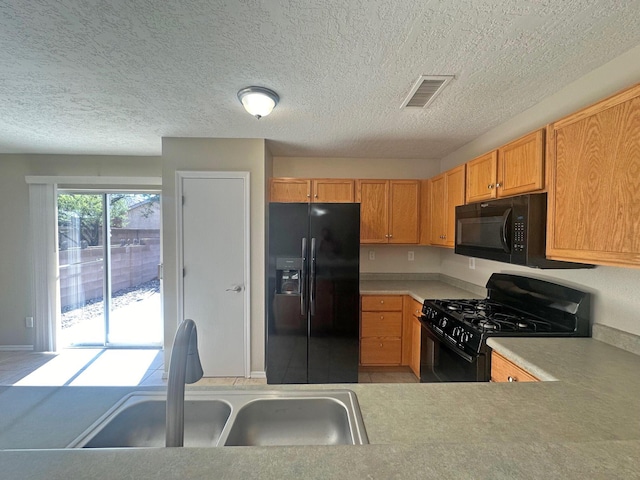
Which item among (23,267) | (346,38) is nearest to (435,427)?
(346,38)

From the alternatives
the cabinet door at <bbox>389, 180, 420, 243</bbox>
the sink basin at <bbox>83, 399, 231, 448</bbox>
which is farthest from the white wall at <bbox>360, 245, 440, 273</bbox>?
the sink basin at <bbox>83, 399, 231, 448</bbox>

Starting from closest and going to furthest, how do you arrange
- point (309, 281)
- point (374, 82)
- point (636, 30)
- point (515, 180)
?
point (636, 30), point (374, 82), point (515, 180), point (309, 281)

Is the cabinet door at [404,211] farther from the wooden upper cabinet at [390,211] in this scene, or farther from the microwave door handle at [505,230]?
the microwave door handle at [505,230]

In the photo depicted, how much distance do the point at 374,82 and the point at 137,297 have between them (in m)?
3.80

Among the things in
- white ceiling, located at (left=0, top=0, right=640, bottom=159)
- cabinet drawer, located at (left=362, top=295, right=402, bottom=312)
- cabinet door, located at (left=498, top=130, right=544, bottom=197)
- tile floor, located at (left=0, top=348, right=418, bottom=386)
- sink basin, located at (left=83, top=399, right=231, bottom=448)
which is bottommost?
tile floor, located at (left=0, top=348, right=418, bottom=386)

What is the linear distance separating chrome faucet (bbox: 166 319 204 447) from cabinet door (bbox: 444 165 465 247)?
2.40 m

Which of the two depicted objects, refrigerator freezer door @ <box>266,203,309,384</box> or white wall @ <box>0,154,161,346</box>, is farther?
white wall @ <box>0,154,161,346</box>

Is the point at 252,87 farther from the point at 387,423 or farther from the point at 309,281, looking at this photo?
the point at 387,423

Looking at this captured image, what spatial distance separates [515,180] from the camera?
1789 mm

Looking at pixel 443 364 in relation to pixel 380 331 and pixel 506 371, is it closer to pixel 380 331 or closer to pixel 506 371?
pixel 506 371

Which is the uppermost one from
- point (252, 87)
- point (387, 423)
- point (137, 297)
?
point (252, 87)

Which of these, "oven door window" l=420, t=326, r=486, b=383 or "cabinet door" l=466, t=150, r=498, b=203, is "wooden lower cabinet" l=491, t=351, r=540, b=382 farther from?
"cabinet door" l=466, t=150, r=498, b=203

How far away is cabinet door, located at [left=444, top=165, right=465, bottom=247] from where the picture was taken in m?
2.45

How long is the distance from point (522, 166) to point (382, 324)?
73.7 inches
